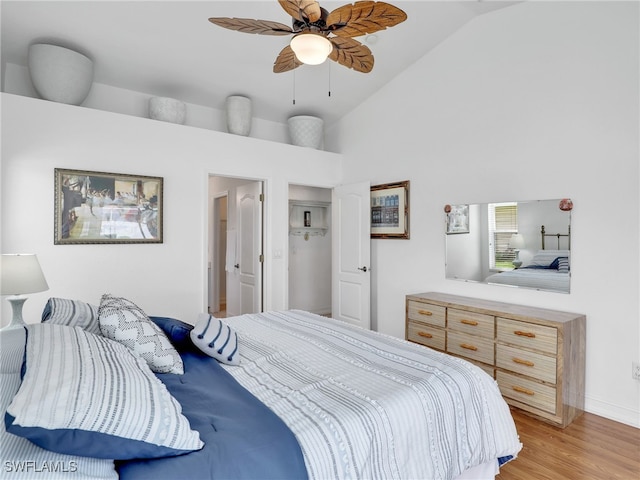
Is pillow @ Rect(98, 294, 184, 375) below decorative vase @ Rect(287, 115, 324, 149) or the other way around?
below

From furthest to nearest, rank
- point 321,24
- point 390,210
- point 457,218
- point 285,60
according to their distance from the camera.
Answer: point 390,210, point 457,218, point 285,60, point 321,24

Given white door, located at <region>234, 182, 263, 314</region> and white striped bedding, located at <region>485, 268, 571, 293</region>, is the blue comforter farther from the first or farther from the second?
white door, located at <region>234, 182, 263, 314</region>

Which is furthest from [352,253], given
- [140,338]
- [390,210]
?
[140,338]

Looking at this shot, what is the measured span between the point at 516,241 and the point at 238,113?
126 inches

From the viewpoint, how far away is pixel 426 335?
Answer: 339cm

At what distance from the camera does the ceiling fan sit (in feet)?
5.98

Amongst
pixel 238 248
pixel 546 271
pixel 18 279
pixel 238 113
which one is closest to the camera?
pixel 18 279

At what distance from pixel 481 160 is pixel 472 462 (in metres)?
2.71

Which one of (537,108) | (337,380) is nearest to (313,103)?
(537,108)

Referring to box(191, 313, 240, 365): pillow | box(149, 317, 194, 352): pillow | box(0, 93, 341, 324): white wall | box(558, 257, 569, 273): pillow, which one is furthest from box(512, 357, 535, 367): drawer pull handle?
box(0, 93, 341, 324): white wall

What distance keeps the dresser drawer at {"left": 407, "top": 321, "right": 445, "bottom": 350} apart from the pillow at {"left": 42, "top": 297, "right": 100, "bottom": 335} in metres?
2.71

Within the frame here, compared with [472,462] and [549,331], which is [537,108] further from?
[472,462]

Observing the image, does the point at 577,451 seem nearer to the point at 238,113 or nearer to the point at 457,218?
the point at 457,218

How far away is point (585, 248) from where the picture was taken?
9.00 feet
